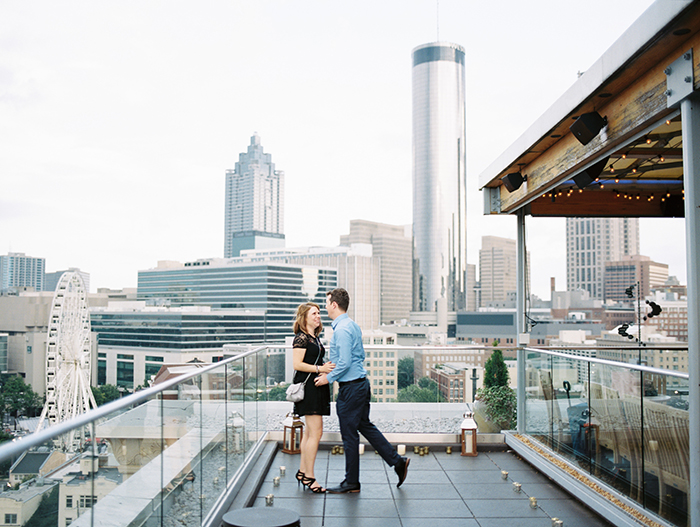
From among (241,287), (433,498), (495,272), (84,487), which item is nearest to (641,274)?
(433,498)

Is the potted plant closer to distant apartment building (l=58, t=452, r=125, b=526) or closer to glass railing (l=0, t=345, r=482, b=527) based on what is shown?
glass railing (l=0, t=345, r=482, b=527)

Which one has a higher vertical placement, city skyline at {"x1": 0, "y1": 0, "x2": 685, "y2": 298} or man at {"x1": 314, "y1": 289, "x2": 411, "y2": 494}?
city skyline at {"x1": 0, "y1": 0, "x2": 685, "y2": 298}

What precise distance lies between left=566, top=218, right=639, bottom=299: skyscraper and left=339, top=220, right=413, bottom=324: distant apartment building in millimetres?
46972

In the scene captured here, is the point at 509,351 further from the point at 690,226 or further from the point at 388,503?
the point at 690,226

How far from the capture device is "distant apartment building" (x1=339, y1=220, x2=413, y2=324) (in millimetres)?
160250

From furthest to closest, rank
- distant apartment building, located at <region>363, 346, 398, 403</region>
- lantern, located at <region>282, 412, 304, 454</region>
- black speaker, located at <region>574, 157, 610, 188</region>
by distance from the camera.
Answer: distant apartment building, located at <region>363, 346, 398, 403</region> < lantern, located at <region>282, 412, 304, 454</region> < black speaker, located at <region>574, 157, 610, 188</region>

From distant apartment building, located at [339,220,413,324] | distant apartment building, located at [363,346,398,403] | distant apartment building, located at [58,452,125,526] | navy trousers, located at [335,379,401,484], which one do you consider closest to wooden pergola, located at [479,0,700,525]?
distant apartment building, located at [363,346,398,403]

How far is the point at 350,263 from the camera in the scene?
126750 mm

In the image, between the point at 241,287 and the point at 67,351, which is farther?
the point at 241,287

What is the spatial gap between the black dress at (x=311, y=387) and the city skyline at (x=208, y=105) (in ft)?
207

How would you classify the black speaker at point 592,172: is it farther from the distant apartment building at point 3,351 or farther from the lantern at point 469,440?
the distant apartment building at point 3,351

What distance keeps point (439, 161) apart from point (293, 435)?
479 ft

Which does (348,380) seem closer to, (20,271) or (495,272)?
(20,271)

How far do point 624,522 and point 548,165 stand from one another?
269 cm
